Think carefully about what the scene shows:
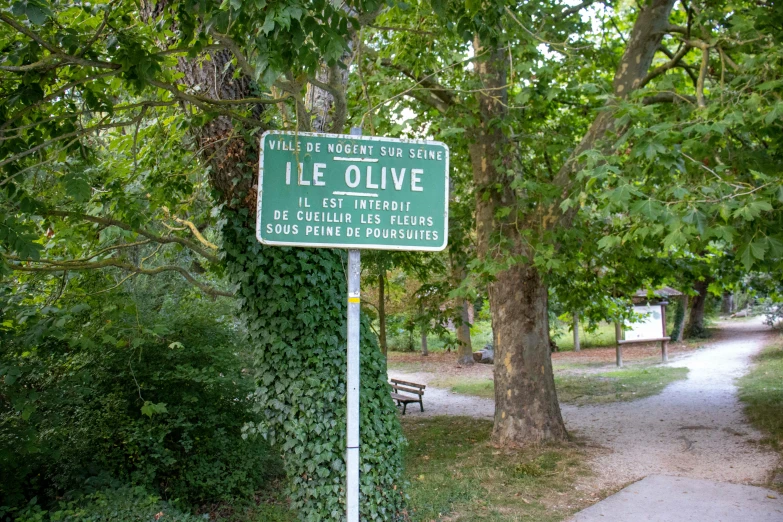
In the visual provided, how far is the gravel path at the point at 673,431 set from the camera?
8.73 m


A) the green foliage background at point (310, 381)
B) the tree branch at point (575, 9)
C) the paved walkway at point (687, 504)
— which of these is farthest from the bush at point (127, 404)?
the tree branch at point (575, 9)

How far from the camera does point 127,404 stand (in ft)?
24.1

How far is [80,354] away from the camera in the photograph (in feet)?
22.7

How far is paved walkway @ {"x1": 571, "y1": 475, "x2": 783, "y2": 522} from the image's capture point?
6.53 metres

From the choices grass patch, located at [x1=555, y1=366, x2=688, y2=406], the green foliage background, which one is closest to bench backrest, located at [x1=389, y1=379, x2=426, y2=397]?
grass patch, located at [x1=555, y1=366, x2=688, y2=406]

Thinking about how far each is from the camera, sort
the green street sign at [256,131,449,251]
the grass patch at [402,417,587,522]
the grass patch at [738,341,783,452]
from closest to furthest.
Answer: the green street sign at [256,131,449,251], the grass patch at [402,417,587,522], the grass patch at [738,341,783,452]

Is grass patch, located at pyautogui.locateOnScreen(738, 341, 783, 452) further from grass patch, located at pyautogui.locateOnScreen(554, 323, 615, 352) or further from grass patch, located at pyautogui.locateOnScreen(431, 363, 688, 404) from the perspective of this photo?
grass patch, located at pyautogui.locateOnScreen(554, 323, 615, 352)

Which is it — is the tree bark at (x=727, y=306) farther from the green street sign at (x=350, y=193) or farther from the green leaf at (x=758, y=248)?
the green street sign at (x=350, y=193)

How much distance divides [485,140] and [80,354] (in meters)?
6.52

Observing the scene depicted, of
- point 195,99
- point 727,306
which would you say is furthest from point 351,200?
point 727,306

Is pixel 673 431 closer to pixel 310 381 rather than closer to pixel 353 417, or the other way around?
pixel 310 381

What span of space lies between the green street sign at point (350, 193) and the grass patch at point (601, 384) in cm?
1361

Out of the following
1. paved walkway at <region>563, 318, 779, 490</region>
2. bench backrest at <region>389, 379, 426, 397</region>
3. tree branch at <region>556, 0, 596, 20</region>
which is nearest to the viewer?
paved walkway at <region>563, 318, 779, 490</region>

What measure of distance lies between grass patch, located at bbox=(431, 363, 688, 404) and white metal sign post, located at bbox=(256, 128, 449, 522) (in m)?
13.6
